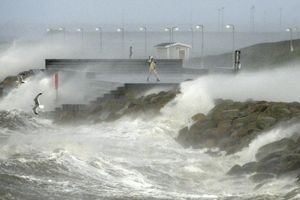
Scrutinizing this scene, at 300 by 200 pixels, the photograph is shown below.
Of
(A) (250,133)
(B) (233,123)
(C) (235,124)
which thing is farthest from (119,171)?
(B) (233,123)

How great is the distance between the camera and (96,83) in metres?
24.6

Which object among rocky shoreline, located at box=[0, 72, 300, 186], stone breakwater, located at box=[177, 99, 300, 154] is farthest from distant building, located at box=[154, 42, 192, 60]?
stone breakwater, located at box=[177, 99, 300, 154]

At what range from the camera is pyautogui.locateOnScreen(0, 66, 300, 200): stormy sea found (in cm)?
1054

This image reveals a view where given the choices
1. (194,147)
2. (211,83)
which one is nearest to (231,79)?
(211,83)

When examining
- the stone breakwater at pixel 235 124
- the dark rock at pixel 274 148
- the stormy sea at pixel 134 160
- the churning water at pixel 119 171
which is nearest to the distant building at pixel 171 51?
the stormy sea at pixel 134 160

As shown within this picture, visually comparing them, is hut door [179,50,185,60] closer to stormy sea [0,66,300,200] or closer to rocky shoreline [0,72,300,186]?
rocky shoreline [0,72,300,186]

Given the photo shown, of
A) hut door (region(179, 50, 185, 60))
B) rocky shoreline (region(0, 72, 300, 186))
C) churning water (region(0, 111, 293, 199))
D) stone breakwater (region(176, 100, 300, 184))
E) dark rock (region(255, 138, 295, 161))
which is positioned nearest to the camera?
churning water (region(0, 111, 293, 199))

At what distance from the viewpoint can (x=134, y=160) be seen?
45.2 ft

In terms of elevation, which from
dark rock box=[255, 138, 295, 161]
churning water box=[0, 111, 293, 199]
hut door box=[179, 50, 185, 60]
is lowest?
churning water box=[0, 111, 293, 199]

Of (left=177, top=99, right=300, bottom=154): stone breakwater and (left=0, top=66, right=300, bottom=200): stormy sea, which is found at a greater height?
(left=177, top=99, right=300, bottom=154): stone breakwater

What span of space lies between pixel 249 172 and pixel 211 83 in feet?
35.3

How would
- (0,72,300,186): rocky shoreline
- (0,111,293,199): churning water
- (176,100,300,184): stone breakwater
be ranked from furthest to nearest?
(0,72,300,186): rocky shoreline → (176,100,300,184): stone breakwater → (0,111,293,199): churning water

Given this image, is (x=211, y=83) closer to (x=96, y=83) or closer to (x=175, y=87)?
(x=175, y=87)

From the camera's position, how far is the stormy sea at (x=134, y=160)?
10539 millimetres
